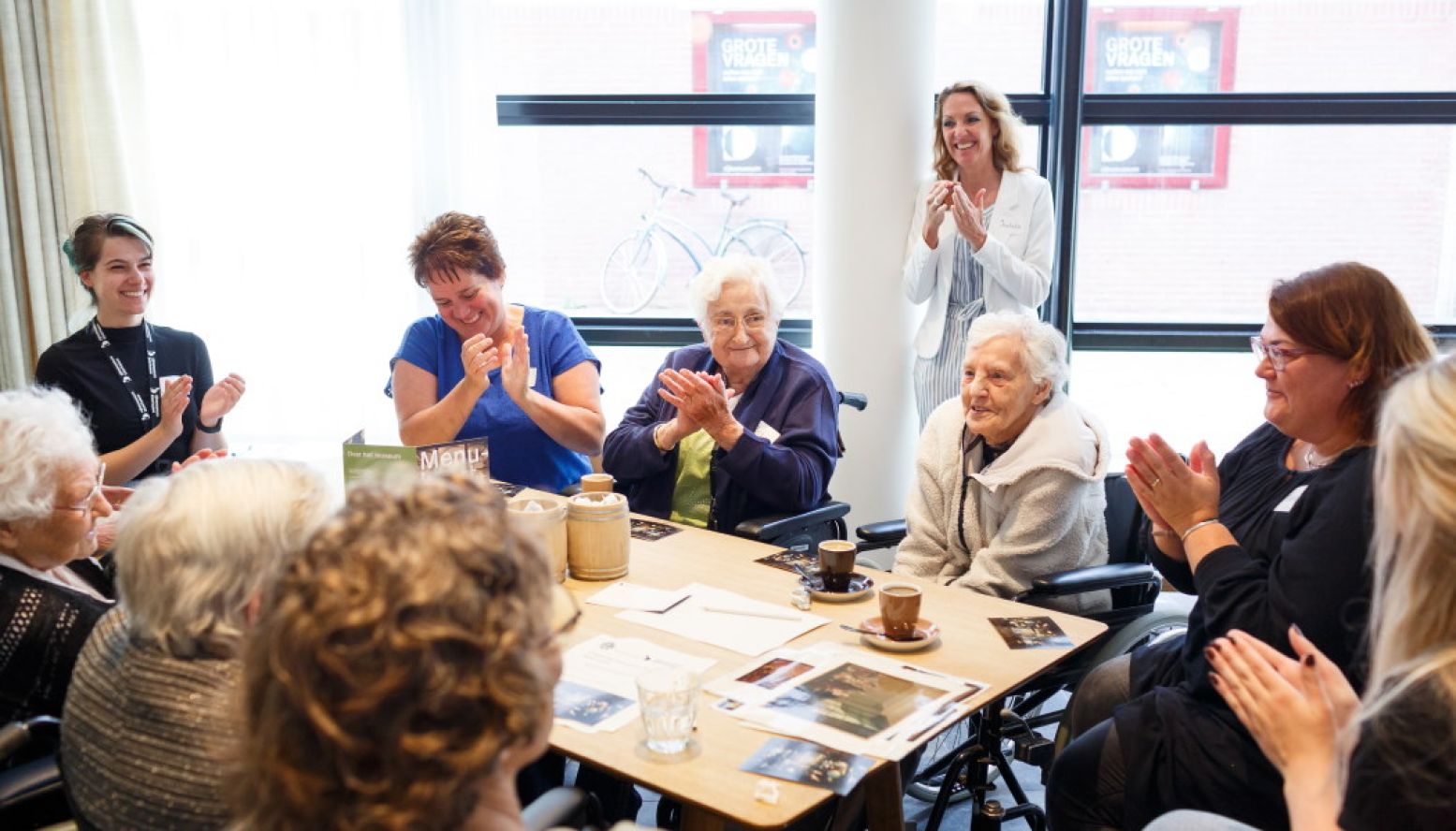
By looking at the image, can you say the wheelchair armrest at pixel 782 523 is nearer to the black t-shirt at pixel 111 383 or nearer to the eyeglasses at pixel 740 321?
the eyeglasses at pixel 740 321

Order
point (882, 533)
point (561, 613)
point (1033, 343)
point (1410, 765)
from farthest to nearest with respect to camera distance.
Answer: point (882, 533) < point (1033, 343) < point (1410, 765) < point (561, 613)

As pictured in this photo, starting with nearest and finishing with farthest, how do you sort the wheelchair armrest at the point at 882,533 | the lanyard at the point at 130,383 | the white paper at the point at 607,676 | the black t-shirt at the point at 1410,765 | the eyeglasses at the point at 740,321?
the black t-shirt at the point at 1410,765
the white paper at the point at 607,676
the wheelchair armrest at the point at 882,533
the eyeglasses at the point at 740,321
the lanyard at the point at 130,383

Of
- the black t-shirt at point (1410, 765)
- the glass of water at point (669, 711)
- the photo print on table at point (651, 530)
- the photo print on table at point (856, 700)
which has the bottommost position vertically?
the photo print on table at point (651, 530)

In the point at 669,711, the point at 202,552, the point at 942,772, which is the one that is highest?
the point at 202,552

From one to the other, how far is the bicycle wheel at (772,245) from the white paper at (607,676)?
9.51ft

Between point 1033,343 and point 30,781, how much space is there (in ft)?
6.94

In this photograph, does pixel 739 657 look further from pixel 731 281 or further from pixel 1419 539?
pixel 731 281

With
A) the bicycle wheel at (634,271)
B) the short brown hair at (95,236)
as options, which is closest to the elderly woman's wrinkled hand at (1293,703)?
the short brown hair at (95,236)

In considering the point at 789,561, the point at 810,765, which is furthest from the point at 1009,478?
the point at 810,765

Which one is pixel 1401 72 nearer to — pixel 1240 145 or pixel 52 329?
pixel 1240 145

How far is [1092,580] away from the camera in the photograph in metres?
2.48

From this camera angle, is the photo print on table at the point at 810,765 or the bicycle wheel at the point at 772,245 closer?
the photo print on table at the point at 810,765

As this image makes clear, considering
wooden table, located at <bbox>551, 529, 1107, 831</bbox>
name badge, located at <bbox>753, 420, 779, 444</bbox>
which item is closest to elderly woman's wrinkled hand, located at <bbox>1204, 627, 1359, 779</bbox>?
wooden table, located at <bbox>551, 529, 1107, 831</bbox>

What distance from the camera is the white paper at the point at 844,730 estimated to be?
168 cm
